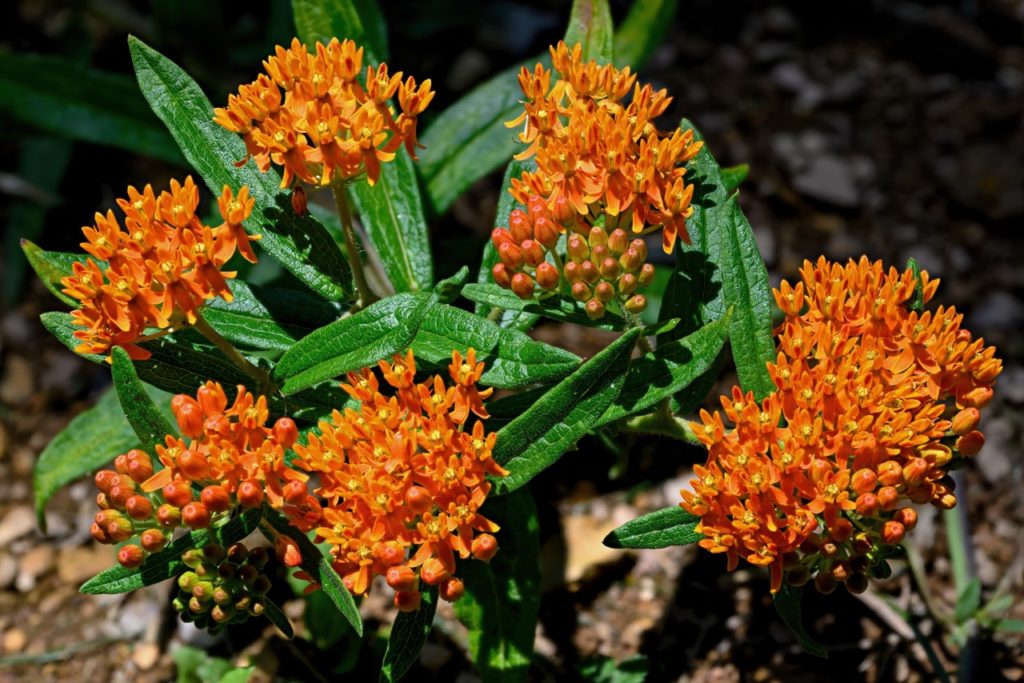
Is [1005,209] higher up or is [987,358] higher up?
[1005,209]

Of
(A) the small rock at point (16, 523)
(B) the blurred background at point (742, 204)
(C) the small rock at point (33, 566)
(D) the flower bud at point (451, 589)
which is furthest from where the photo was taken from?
(A) the small rock at point (16, 523)

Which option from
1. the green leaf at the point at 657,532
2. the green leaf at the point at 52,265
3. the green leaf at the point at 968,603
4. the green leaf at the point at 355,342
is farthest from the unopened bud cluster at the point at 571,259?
the green leaf at the point at 968,603

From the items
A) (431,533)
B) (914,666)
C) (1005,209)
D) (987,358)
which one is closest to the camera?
(431,533)

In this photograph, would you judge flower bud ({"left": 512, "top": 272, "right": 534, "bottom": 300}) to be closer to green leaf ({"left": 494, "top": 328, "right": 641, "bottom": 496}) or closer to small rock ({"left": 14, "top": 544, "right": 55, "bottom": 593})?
green leaf ({"left": 494, "top": 328, "right": 641, "bottom": 496})

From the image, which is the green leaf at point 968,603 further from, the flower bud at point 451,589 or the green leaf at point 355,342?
the green leaf at point 355,342

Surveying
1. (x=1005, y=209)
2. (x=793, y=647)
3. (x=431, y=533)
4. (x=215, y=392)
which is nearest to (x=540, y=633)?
(x=793, y=647)

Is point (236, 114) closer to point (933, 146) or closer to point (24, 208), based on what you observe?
point (24, 208)

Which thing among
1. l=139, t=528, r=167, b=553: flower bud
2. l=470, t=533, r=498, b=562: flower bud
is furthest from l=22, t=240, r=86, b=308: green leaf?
l=470, t=533, r=498, b=562: flower bud
